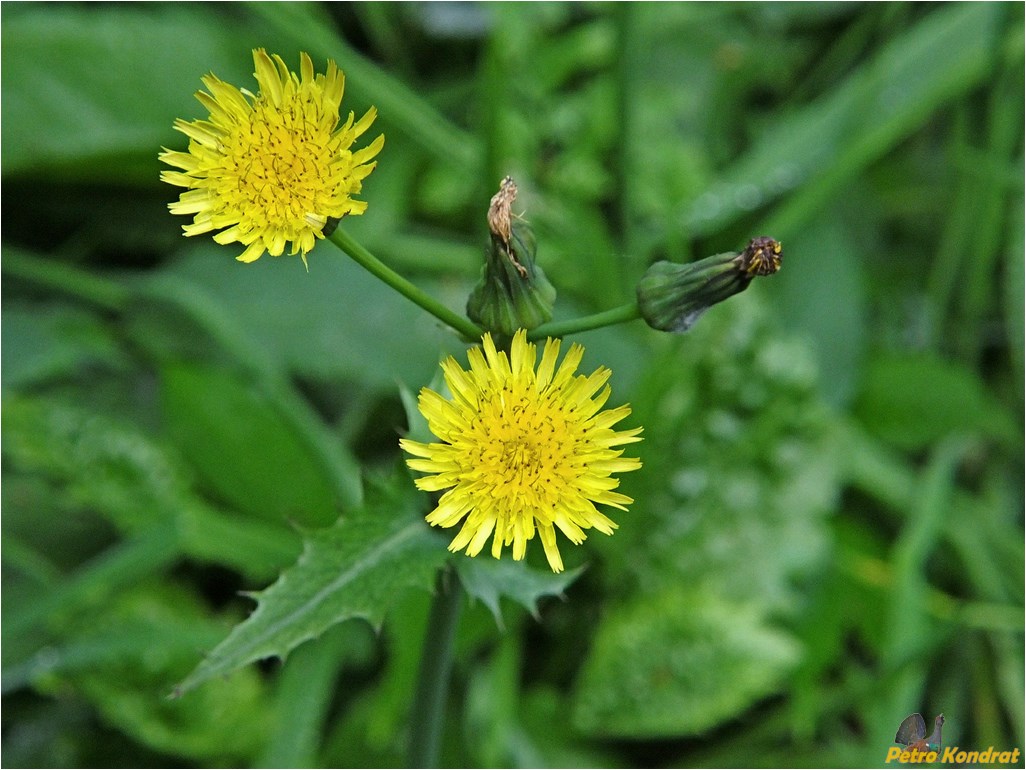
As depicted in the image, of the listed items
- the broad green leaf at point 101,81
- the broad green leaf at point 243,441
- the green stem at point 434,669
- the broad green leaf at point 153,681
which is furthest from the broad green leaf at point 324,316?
the green stem at point 434,669

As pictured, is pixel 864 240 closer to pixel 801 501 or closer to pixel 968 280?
pixel 968 280

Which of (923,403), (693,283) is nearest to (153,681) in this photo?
(693,283)

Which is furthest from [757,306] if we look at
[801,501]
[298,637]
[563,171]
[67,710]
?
[67,710]

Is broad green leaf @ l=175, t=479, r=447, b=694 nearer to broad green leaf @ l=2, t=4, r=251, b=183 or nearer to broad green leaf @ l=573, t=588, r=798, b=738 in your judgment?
broad green leaf @ l=573, t=588, r=798, b=738

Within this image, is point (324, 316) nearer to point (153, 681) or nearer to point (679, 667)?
point (153, 681)

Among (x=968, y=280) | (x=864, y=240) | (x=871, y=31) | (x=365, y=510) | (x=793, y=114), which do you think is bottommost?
(x=365, y=510)

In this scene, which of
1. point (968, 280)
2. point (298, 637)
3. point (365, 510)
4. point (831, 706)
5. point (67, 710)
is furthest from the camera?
point (968, 280)
